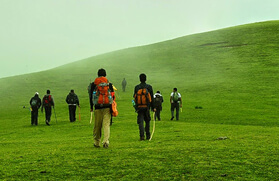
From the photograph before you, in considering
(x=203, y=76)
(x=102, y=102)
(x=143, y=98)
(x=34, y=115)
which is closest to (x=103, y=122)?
(x=102, y=102)

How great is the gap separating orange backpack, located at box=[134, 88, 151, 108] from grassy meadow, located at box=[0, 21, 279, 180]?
1.67 metres

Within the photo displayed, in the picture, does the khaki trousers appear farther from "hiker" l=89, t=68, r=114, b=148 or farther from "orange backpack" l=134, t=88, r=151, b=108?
"orange backpack" l=134, t=88, r=151, b=108

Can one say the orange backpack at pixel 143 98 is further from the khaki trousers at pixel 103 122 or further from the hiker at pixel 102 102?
the khaki trousers at pixel 103 122

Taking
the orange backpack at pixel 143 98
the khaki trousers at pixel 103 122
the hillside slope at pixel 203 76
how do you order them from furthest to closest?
the hillside slope at pixel 203 76 → the orange backpack at pixel 143 98 → the khaki trousers at pixel 103 122

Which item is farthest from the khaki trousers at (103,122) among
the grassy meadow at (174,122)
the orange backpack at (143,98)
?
the orange backpack at (143,98)

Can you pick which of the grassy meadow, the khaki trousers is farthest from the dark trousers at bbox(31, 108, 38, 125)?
the khaki trousers

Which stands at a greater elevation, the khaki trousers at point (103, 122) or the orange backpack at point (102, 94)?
the orange backpack at point (102, 94)

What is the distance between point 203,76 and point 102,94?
56.0 metres

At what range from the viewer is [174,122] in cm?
2658

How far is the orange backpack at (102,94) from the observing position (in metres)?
12.9

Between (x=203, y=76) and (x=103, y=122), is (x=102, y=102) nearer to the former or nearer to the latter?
(x=103, y=122)

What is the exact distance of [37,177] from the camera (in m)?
8.66

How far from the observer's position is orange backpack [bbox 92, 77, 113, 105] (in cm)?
1287

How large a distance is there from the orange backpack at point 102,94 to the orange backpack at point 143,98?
7.24ft
